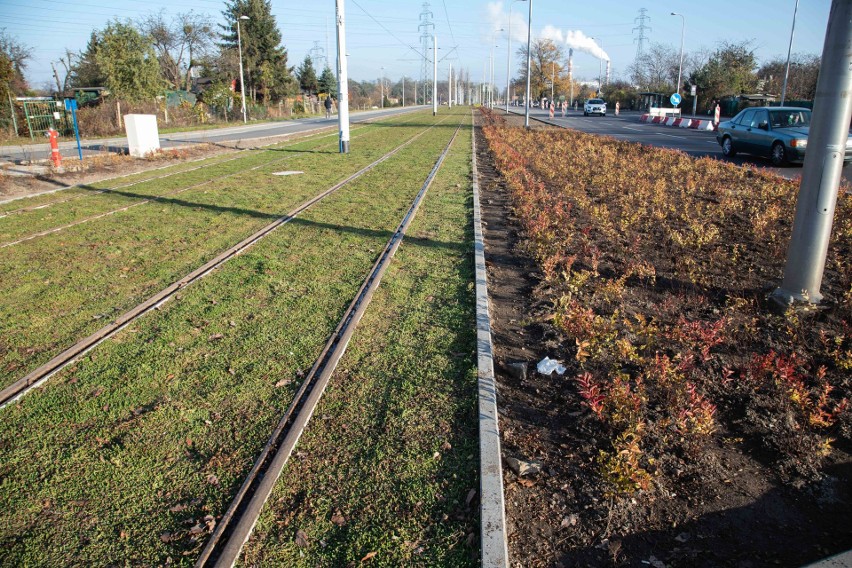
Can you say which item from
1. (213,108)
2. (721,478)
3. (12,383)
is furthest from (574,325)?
(213,108)

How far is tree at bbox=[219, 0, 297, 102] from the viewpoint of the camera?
2318 inches

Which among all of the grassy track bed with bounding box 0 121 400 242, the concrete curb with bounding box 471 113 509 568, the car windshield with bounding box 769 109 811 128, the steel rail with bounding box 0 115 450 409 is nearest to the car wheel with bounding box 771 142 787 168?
the car windshield with bounding box 769 109 811 128

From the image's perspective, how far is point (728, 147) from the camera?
64.0 ft

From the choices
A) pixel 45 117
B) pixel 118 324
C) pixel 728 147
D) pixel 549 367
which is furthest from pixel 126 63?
pixel 549 367

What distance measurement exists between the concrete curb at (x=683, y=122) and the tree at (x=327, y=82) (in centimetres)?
5391

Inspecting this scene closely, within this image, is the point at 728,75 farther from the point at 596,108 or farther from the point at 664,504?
the point at 664,504

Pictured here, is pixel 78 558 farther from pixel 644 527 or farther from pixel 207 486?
pixel 644 527

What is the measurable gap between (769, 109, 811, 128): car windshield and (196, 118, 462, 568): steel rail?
1676cm

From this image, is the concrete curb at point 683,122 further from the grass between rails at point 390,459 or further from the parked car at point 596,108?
the grass between rails at point 390,459

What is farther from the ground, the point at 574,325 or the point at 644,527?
the point at 574,325

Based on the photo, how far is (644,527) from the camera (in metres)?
3.05

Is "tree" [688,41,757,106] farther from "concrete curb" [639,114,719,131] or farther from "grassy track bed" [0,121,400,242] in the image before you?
"grassy track bed" [0,121,400,242]

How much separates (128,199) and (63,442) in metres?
9.97

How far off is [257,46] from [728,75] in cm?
4593
